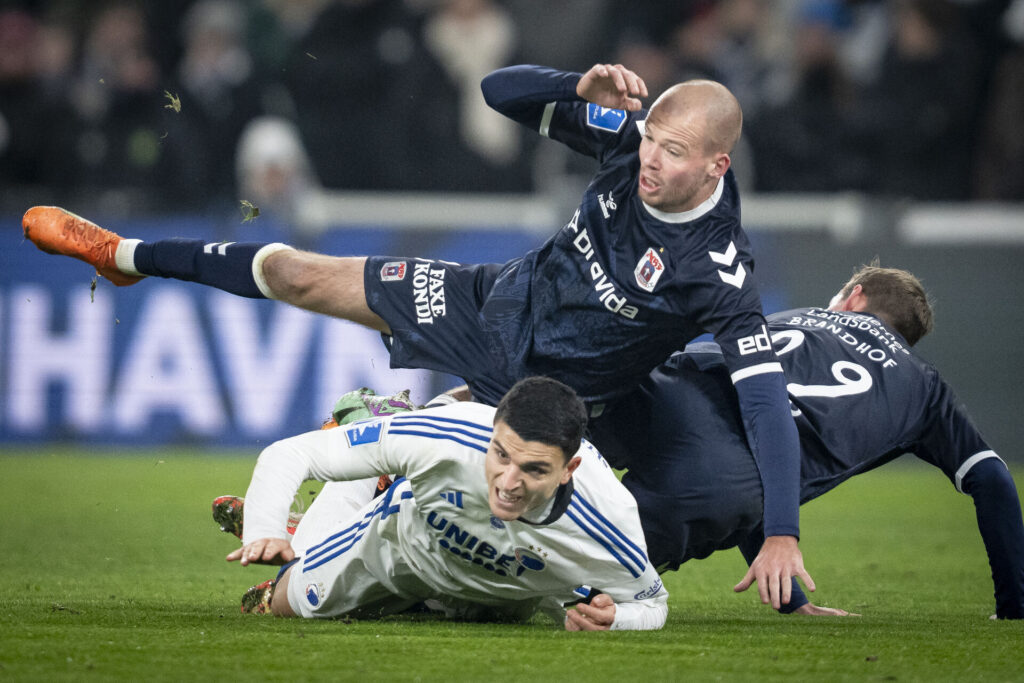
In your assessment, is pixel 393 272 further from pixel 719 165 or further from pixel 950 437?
pixel 950 437

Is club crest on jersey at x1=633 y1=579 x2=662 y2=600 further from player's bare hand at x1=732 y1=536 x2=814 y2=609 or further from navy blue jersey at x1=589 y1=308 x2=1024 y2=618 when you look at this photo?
navy blue jersey at x1=589 y1=308 x2=1024 y2=618

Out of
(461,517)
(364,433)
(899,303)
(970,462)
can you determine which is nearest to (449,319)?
(364,433)

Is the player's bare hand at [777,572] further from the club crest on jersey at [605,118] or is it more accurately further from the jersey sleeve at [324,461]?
the club crest on jersey at [605,118]

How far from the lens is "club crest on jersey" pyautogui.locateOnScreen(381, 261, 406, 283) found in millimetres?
5707

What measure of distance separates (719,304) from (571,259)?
0.66 meters

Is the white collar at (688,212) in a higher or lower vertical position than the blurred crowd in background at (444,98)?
lower

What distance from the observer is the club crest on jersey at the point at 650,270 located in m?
5.14

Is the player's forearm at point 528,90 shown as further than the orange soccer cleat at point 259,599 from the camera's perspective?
Yes

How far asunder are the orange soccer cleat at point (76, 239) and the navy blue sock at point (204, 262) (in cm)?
16

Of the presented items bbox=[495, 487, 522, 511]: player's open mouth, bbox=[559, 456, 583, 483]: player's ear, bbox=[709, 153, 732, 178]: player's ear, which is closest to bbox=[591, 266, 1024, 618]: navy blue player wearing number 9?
bbox=[709, 153, 732, 178]: player's ear

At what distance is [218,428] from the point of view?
10805 millimetres

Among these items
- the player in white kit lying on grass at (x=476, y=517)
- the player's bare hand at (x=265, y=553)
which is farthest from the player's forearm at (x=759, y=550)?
the player's bare hand at (x=265, y=553)

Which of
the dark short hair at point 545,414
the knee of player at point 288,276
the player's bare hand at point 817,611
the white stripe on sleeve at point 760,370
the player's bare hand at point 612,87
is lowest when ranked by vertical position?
the player's bare hand at point 817,611

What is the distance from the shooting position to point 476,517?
14.7 feet
